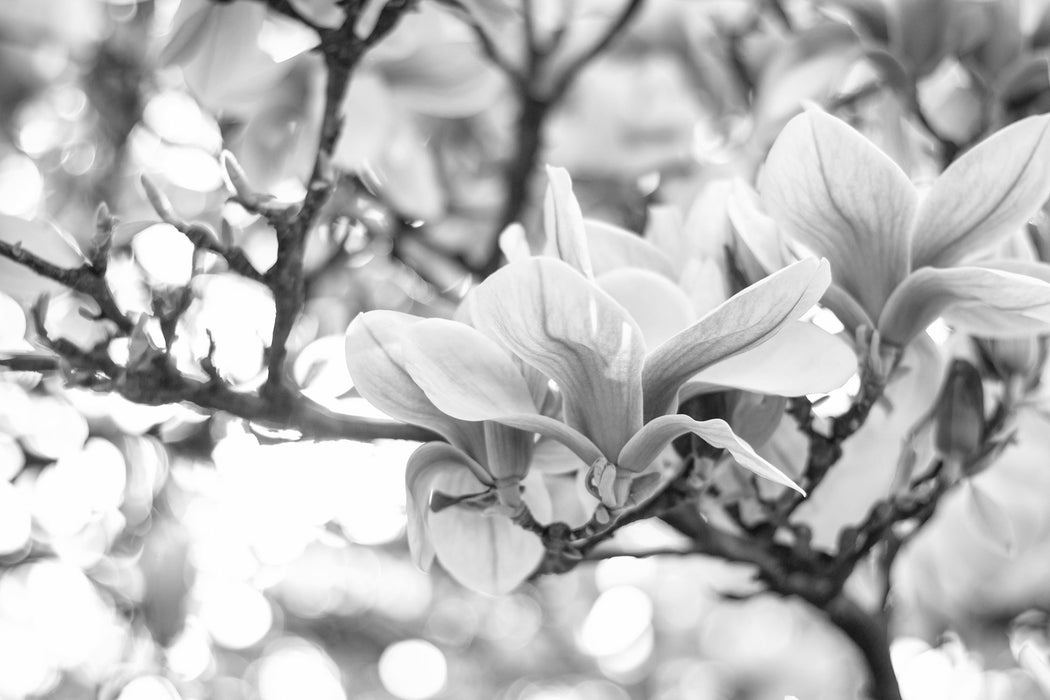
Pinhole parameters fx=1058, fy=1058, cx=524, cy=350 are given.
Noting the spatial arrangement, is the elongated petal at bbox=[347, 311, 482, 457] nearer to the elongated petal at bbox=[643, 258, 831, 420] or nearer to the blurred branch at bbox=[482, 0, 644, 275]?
the elongated petal at bbox=[643, 258, 831, 420]

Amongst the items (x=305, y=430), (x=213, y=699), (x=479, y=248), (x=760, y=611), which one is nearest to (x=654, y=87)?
(x=479, y=248)

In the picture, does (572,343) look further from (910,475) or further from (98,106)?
(98,106)

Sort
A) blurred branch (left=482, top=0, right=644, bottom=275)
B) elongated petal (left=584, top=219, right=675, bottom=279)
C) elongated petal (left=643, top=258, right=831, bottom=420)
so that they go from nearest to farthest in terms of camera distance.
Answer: elongated petal (left=643, top=258, right=831, bottom=420)
elongated petal (left=584, top=219, right=675, bottom=279)
blurred branch (left=482, top=0, right=644, bottom=275)

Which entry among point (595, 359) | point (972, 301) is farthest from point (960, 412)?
point (595, 359)

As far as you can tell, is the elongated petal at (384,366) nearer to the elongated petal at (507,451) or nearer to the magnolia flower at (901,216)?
the elongated petal at (507,451)

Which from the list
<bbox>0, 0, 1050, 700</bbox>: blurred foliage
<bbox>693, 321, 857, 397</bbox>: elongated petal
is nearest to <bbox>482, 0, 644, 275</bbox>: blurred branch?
<bbox>0, 0, 1050, 700</bbox>: blurred foliage

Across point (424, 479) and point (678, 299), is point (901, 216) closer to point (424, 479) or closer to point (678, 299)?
point (678, 299)
